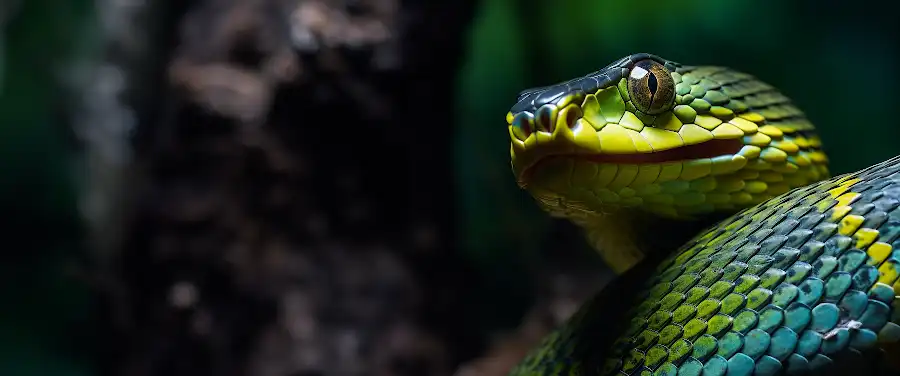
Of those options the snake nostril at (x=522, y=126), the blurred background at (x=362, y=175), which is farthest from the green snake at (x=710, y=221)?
the blurred background at (x=362, y=175)

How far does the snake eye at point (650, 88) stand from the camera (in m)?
1.53

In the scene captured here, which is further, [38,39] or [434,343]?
[38,39]

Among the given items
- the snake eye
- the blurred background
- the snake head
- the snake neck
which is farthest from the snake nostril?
the blurred background

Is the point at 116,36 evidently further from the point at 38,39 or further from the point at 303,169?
the point at 303,169

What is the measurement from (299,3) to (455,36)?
0.92 metres

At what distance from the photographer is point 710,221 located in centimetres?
175

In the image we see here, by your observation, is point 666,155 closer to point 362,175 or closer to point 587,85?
point 587,85

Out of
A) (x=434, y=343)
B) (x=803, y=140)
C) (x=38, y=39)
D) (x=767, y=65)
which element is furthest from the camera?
(x=38, y=39)

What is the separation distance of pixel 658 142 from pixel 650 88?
12 centimetres

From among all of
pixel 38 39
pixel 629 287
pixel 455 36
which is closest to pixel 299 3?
pixel 455 36

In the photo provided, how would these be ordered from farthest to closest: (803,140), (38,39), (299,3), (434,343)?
1. (38,39)
2. (434,343)
3. (299,3)
4. (803,140)

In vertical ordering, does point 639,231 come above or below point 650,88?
below

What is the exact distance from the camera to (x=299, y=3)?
4.07 m

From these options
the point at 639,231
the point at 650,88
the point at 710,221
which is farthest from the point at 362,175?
the point at 650,88
